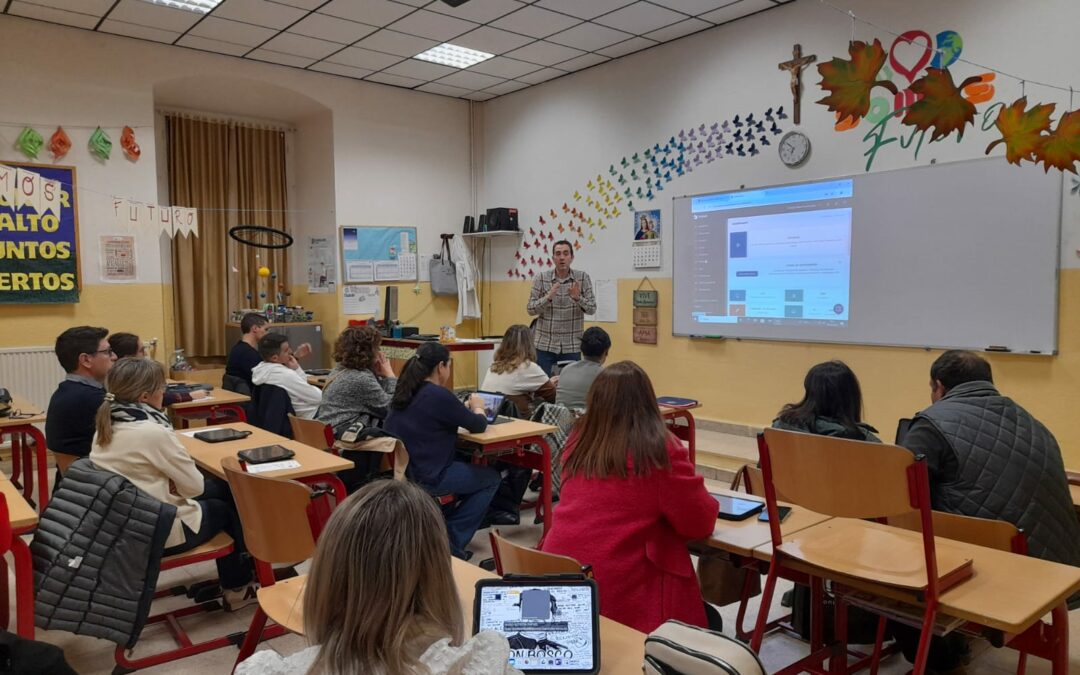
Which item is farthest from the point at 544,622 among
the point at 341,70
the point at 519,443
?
the point at 341,70

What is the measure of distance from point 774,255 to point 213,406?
421 cm

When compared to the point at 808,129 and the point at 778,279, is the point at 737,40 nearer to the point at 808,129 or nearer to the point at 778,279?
Answer: the point at 808,129

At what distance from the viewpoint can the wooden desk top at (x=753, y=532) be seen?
6.90 ft

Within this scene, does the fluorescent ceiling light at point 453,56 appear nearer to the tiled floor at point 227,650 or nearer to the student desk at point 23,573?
the tiled floor at point 227,650

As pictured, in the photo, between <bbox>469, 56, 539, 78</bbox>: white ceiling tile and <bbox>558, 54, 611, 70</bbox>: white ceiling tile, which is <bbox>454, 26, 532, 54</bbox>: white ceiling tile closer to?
<bbox>469, 56, 539, 78</bbox>: white ceiling tile

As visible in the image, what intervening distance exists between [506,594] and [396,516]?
1.53ft

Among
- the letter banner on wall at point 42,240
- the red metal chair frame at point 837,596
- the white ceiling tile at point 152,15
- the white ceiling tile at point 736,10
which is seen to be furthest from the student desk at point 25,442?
the white ceiling tile at point 736,10

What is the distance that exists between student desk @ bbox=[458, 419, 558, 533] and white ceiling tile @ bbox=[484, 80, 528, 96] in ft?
15.7

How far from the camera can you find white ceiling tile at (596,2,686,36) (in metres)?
5.78

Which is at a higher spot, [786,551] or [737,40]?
[737,40]

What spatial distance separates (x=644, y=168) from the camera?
673 cm

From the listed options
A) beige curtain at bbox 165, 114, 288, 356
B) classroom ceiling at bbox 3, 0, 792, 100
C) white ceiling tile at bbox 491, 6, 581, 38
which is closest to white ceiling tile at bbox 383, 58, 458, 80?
classroom ceiling at bbox 3, 0, 792, 100

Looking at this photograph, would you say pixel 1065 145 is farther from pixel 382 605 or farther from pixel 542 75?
pixel 542 75

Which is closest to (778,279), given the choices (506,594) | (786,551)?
(786,551)
